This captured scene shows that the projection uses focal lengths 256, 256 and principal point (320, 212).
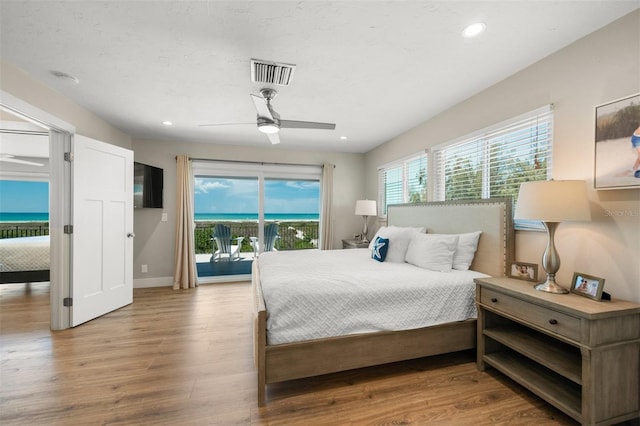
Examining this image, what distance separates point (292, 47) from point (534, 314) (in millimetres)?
2534

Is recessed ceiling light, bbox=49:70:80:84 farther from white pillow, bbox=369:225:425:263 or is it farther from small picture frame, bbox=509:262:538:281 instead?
small picture frame, bbox=509:262:538:281

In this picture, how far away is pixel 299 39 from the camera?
1.84 meters

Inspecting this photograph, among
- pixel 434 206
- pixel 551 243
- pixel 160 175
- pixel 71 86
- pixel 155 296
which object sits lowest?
pixel 155 296

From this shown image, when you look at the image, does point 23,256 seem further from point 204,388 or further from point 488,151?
point 488,151

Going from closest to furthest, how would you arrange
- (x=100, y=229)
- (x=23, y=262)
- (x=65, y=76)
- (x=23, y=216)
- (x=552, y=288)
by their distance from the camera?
(x=552, y=288) < (x=65, y=76) < (x=100, y=229) < (x=23, y=262) < (x=23, y=216)

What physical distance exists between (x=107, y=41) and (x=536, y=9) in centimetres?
288

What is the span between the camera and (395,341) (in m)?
2.00

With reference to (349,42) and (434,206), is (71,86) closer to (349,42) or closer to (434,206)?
(349,42)

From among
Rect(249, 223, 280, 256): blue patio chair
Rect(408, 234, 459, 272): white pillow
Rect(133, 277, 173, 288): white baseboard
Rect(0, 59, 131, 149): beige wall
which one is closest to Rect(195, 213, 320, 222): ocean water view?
Rect(249, 223, 280, 256): blue patio chair

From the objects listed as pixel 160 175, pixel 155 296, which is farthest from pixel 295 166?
pixel 155 296

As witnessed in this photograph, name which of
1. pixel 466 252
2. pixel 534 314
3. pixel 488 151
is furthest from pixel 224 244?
pixel 534 314

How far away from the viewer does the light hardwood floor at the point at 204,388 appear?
63.8 inches

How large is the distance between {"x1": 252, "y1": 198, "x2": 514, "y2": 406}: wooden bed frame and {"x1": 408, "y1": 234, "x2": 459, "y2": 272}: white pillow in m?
0.28

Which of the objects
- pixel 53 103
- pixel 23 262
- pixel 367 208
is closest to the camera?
pixel 53 103
